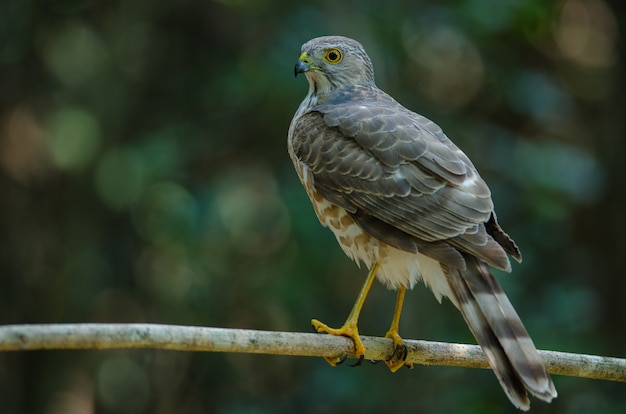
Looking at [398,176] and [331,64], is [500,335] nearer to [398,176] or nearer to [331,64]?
[398,176]

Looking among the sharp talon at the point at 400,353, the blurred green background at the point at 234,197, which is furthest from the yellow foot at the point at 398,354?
the blurred green background at the point at 234,197

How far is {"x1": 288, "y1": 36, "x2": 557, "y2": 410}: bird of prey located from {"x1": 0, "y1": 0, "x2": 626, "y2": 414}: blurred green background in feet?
5.75

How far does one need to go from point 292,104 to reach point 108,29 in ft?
6.51

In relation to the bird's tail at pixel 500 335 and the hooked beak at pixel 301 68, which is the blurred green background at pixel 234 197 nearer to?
the hooked beak at pixel 301 68

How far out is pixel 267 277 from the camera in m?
7.07

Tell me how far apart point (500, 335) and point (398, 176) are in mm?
1021

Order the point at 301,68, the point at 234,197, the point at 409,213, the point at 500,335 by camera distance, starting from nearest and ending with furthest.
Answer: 1. the point at 500,335
2. the point at 409,213
3. the point at 301,68
4. the point at 234,197

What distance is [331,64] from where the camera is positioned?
524cm

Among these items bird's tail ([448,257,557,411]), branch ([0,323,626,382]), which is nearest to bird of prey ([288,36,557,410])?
bird's tail ([448,257,557,411])

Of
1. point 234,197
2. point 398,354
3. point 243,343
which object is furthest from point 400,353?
point 234,197

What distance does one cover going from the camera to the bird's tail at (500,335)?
3545 mm

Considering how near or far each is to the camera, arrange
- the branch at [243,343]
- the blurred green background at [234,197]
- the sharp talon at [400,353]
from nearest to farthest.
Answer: the branch at [243,343] → the sharp talon at [400,353] → the blurred green background at [234,197]

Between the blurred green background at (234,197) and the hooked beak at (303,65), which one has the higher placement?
the hooked beak at (303,65)

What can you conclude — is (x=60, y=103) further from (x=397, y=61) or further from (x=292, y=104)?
(x=397, y=61)
